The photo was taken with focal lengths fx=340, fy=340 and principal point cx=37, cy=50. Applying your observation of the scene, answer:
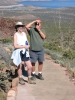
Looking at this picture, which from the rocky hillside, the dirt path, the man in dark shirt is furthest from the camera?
the rocky hillside

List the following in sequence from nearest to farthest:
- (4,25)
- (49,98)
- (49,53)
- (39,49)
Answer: (49,98)
(39,49)
(49,53)
(4,25)

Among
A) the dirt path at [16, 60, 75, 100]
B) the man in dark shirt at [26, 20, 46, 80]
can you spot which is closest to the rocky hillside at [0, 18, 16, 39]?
the dirt path at [16, 60, 75, 100]

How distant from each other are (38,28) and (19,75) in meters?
1.31

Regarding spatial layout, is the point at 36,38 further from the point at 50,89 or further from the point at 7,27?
the point at 7,27

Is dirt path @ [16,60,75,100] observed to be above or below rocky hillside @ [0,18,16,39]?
above

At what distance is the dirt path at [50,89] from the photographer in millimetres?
7813

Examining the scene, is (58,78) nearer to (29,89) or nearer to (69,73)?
(69,73)

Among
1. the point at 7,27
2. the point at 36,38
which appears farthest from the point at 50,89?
the point at 7,27

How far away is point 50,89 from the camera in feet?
27.8

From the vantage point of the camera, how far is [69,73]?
10266mm

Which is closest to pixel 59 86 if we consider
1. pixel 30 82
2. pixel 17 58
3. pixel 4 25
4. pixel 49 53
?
pixel 30 82

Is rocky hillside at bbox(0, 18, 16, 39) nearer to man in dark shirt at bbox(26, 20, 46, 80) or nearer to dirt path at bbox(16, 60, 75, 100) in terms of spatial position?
dirt path at bbox(16, 60, 75, 100)

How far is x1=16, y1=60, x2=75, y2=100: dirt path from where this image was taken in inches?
308

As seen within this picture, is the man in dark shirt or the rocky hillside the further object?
the rocky hillside
